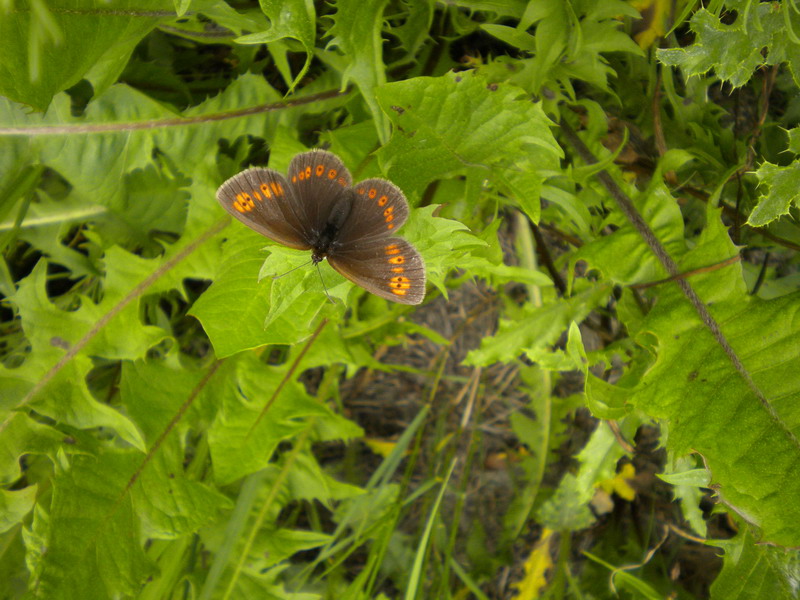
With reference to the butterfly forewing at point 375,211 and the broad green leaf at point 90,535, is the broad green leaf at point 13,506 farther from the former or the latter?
the butterfly forewing at point 375,211

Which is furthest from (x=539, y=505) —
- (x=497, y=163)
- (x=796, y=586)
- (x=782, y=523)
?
(x=497, y=163)

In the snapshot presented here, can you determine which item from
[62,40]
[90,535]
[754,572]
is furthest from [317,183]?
[754,572]

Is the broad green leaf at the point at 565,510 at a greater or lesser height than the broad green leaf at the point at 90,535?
lesser

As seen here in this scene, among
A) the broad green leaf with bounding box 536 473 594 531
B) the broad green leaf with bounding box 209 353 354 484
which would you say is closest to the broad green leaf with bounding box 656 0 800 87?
the broad green leaf with bounding box 209 353 354 484

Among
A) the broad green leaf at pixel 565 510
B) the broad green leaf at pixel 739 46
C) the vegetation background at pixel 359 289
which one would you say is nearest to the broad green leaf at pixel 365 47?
the vegetation background at pixel 359 289

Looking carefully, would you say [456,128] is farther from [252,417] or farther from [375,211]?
[252,417]

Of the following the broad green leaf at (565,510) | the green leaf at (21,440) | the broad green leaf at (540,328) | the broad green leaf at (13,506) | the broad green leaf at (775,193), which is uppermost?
the broad green leaf at (775,193)

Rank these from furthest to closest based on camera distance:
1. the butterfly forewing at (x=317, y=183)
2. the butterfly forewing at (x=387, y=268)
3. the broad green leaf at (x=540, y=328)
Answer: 1. the broad green leaf at (x=540, y=328)
2. the butterfly forewing at (x=317, y=183)
3. the butterfly forewing at (x=387, y=268)
